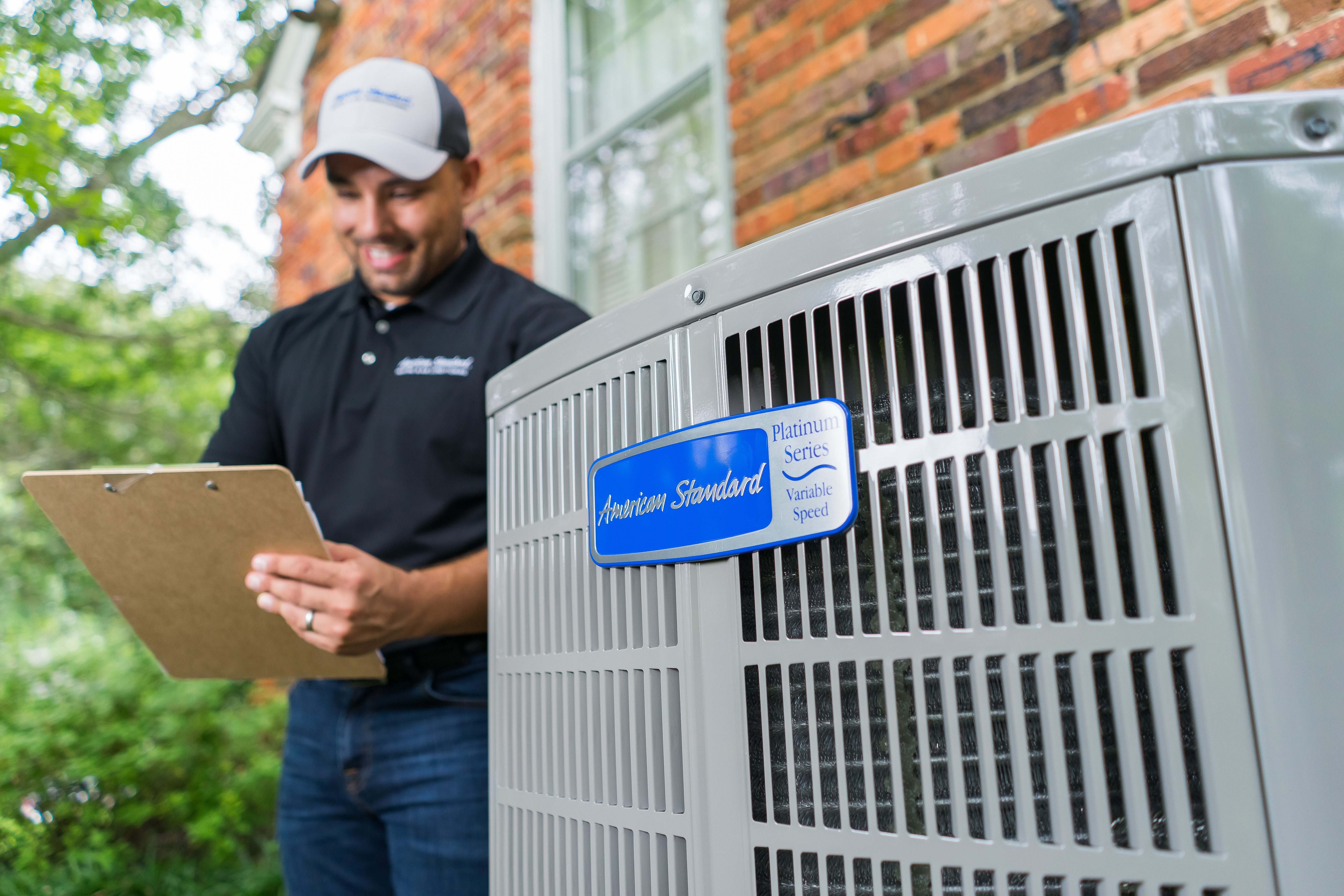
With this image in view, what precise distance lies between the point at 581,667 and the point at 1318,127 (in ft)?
1.94

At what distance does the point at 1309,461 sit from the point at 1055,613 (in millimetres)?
146

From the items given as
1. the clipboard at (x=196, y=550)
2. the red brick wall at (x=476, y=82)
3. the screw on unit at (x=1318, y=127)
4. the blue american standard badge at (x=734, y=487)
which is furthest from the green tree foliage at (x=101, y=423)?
the screw on unit at (x=1318, y=127)

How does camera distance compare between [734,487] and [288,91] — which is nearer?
[734,487]

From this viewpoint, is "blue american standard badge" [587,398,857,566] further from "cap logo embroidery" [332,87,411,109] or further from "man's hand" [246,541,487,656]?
"cap logo embroidery" [332,87,411,109]

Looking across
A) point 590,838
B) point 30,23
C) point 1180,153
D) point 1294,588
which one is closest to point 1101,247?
point 1180,153

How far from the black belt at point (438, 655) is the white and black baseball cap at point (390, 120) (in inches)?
26.7

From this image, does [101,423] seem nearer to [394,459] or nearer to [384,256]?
[384,256]

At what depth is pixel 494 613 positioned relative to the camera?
0.86m

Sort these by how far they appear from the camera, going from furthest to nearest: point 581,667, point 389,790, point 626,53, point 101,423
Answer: point 101,423 → point 626,53 → point 389,790 → point 581,667

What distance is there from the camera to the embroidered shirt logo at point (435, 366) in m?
1.29

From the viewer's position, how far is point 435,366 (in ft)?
4.29

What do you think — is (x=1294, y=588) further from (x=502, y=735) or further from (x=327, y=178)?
(x=327, y=178)

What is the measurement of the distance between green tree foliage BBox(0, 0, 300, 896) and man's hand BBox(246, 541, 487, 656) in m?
1.17

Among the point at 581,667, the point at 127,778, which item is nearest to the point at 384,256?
the point at 581,667
